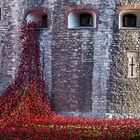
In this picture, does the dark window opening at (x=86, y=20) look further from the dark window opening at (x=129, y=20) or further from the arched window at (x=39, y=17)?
the arched window at (x=39, y=17)

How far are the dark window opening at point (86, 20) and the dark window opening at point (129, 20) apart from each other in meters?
1.19

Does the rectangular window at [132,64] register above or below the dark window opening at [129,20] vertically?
below

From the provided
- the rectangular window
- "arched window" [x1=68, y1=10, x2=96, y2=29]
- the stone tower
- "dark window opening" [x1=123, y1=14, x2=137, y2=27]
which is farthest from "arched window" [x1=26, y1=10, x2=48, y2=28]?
the rectangular window

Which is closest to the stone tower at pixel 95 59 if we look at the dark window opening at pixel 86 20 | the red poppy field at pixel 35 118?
the dark window opening at pixel 86 20

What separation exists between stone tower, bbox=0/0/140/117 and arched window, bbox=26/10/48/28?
2.16 feet

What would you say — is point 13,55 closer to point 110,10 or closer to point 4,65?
point 4,65

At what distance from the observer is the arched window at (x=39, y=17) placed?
19.1m

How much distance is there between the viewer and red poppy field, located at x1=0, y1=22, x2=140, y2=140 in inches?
512

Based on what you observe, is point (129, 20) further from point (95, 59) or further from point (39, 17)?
point (39, 17)

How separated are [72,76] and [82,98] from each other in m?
0.84

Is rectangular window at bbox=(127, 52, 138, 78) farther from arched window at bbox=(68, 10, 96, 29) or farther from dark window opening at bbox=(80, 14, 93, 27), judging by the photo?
dark window opening at bbox=(80, 14, 93, 27)

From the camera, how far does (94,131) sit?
546 inches

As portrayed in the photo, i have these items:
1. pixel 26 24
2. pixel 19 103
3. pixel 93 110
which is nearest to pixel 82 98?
pixel 93 110

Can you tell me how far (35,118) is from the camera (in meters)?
17.0
